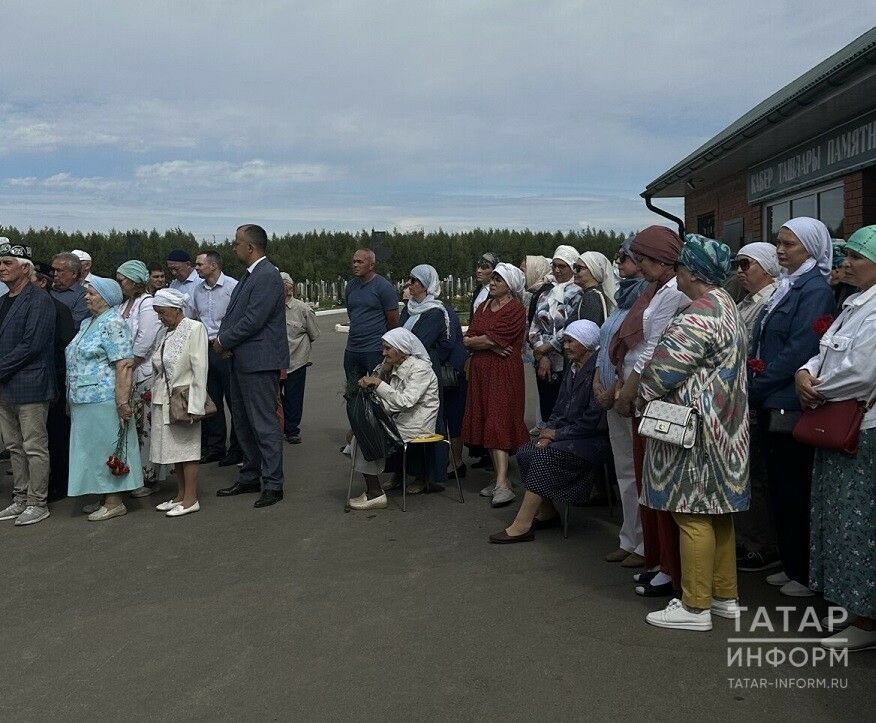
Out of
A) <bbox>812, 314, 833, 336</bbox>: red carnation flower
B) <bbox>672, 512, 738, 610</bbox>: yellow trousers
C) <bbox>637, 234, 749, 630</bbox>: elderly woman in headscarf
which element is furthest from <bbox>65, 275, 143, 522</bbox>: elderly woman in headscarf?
<bbox>812, 314, 833, 336</bbox>: red carnation flower

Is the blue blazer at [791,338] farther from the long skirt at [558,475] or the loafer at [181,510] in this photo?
the loafer at [181,510]

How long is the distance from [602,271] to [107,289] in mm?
3750

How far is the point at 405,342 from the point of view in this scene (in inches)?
277

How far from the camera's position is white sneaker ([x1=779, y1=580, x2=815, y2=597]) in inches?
191

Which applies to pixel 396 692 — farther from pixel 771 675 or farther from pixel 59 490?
pixel 59 490

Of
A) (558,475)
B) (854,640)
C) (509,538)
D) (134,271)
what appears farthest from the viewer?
(134,271)

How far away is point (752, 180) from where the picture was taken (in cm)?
1367

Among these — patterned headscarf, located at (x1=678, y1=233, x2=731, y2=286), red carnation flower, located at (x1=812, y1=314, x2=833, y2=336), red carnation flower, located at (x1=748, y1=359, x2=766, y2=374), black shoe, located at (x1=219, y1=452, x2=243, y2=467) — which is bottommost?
black shoe, located at (x1=219, y1=452, x2=243, y2=467)

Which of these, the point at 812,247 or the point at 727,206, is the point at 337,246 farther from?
the point at 812,247

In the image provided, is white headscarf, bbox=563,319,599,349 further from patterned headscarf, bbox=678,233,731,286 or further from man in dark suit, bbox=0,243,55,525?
man in dark suit, bbox=0,243,55,525

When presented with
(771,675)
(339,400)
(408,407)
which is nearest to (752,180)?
(339,400)

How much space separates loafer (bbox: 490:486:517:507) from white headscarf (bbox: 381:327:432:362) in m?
1.15

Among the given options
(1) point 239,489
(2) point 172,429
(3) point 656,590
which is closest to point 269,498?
(1) point 239,489

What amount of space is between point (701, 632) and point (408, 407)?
3091 mm
